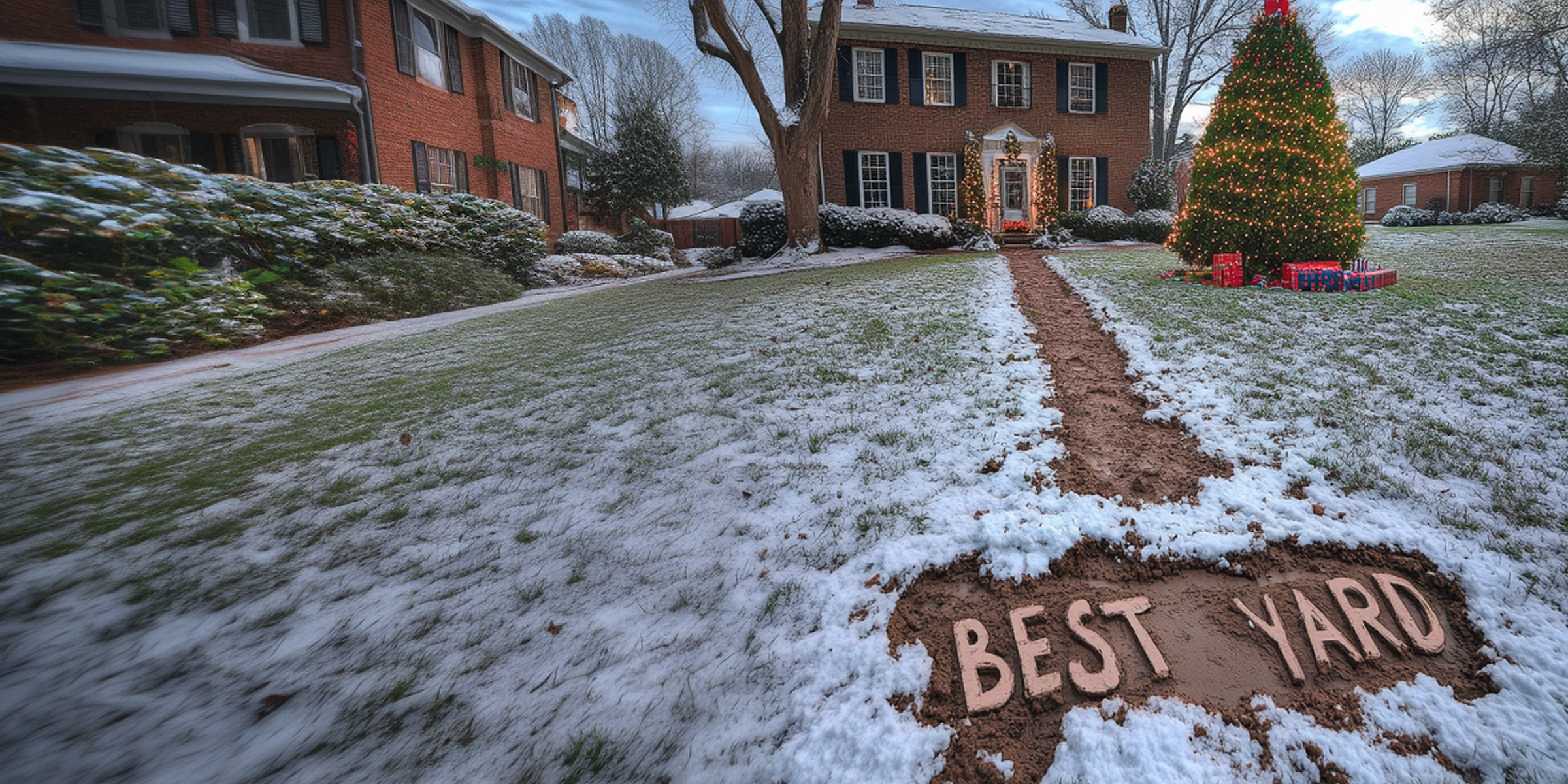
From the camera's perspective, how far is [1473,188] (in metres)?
28.2

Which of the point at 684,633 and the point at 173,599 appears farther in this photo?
the point at 173,599

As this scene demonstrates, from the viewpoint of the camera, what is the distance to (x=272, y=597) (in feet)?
6.73

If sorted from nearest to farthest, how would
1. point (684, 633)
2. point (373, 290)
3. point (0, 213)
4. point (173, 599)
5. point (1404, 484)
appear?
point (684, 633), point (173, 599), point (1404, 484), point (0, 213), point (373, 290)

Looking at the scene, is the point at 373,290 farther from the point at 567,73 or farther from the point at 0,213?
the point at 567,73

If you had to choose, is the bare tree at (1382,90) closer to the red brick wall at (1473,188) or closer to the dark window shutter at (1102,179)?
the red brick wall at (1473,188)

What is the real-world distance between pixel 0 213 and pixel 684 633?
752 cm

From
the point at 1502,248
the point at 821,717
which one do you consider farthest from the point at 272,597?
the point at 1502,248

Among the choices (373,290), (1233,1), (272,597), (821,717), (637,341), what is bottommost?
(821,717)

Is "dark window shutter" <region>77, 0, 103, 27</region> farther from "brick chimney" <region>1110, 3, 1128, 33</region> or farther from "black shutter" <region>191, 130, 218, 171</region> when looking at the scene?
"brick chimney" <region>1110, 3, 1128, 33</region>

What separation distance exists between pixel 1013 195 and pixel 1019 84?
3.26 m

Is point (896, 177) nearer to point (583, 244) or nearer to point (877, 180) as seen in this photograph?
point (877, 180)

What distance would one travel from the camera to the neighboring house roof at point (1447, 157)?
2748cm

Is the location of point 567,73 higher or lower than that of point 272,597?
higher

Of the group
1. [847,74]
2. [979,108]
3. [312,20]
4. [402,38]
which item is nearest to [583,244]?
[402,38]
